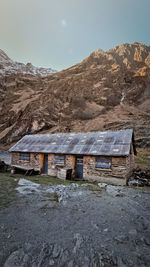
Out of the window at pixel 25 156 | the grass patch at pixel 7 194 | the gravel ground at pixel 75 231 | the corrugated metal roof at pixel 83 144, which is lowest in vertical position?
the gravel ground at pixel 75 231

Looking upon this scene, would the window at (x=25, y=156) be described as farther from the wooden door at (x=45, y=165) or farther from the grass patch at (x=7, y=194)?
the grass patch at (x=7, y=194)

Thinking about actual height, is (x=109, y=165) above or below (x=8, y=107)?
below

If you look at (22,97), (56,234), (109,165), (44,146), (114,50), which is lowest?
(56,234)

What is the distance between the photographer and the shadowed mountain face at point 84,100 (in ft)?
156

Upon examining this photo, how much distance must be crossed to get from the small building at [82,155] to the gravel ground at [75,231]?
15.7 ft

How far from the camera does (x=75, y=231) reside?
6.20 metres

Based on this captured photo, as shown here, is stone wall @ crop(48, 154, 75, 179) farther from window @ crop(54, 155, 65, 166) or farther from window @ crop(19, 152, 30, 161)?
window @ crop(19, 152, 30, 161)

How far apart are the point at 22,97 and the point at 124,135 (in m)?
60.8

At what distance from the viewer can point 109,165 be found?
1521 centimetres

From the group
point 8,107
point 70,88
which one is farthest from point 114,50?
point 8,107

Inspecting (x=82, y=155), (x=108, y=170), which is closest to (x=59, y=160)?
(x=82, y=155)

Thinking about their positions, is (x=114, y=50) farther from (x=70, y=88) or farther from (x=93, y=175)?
(x=93, y=175)

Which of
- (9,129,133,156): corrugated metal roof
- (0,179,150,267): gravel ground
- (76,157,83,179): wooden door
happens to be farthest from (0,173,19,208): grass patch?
(9,129,133,156): corrugated metal roof

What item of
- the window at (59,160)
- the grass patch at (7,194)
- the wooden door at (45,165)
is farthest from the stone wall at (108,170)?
the grass patch at (7,194)
